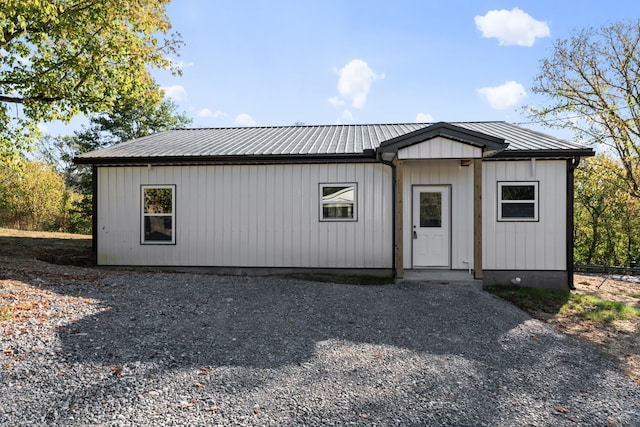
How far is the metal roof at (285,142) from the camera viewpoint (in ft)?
27.7

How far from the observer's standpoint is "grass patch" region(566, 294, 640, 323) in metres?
6.49

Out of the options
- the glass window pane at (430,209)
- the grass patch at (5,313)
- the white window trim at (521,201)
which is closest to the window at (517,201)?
the white window trim at (521,201)

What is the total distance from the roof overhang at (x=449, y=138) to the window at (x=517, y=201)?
52.8 inches

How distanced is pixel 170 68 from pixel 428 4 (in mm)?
8393

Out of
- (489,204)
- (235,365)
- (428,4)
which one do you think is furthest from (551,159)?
(235,365)

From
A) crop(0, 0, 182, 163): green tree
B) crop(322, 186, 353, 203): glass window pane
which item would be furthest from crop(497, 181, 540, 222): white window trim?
crop(0, 0, 182, 163): green tree

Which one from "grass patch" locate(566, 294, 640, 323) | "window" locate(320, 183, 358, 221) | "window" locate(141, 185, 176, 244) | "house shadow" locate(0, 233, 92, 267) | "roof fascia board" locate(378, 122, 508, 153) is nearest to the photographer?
"grass patch" locate(566, 294, 640, 323)

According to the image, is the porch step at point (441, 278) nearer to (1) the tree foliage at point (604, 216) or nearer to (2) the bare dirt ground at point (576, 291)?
(2) the bare dirt ground at point (576, 291)

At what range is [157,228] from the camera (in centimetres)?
905

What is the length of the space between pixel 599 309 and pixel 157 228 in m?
9.51

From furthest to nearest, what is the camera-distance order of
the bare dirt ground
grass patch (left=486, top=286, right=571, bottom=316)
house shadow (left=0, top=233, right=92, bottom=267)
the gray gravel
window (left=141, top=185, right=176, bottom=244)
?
1. house shadow (left=0, top=233, right=92, bottom=267)
2. window (left=141, top=185, right=176, bottom=244)
3. grass patch (left=486, top=286, right=571, bottom=316)
4. the bare dirt ground
5. the gray gravel

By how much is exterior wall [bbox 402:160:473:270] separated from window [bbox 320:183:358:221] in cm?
116

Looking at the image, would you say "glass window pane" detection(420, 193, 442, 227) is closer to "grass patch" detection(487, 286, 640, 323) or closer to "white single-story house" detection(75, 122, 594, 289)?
"white single-story house" detection(75, 122, 594, 289)

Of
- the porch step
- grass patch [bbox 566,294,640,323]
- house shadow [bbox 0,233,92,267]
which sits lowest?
grass patch [bbox 566,294,640,323]
